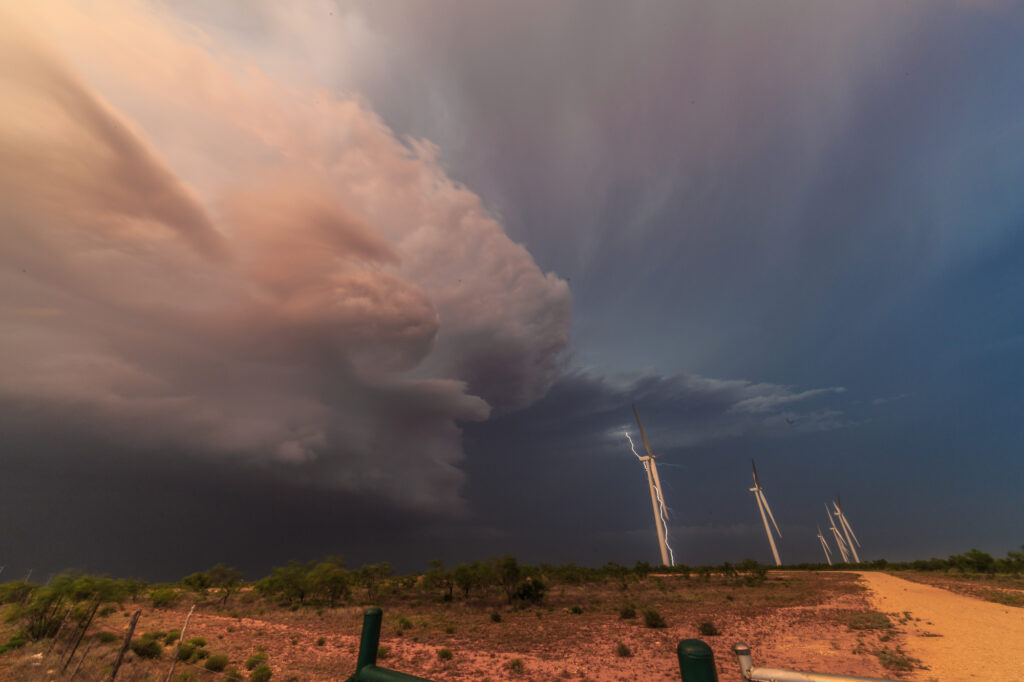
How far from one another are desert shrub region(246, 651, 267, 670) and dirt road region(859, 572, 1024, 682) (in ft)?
110

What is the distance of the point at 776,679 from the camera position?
2.32 meters

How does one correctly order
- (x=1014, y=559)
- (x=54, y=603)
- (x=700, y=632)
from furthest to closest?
1. (x=1014, y=559)
2. (x=700, y=632)
3. (x=54, y=603)

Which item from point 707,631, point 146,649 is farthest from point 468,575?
point 146,649

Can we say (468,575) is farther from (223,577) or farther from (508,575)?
(223,577)

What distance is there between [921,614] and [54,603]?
66349mm

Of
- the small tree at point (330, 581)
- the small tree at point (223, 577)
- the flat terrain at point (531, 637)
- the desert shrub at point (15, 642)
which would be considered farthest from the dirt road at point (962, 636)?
the small tree at point (223, 577)

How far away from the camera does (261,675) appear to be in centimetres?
1959

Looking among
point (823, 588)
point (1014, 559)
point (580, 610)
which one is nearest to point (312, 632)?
point (580, 610)

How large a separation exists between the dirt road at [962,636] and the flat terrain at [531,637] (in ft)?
4.82

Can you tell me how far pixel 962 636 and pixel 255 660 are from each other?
44.5 m

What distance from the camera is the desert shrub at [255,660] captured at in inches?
861

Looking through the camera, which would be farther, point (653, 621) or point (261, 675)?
point (653, 621)

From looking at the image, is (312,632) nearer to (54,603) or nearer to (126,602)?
(54,603)

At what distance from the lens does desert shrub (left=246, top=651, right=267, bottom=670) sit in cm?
2187
